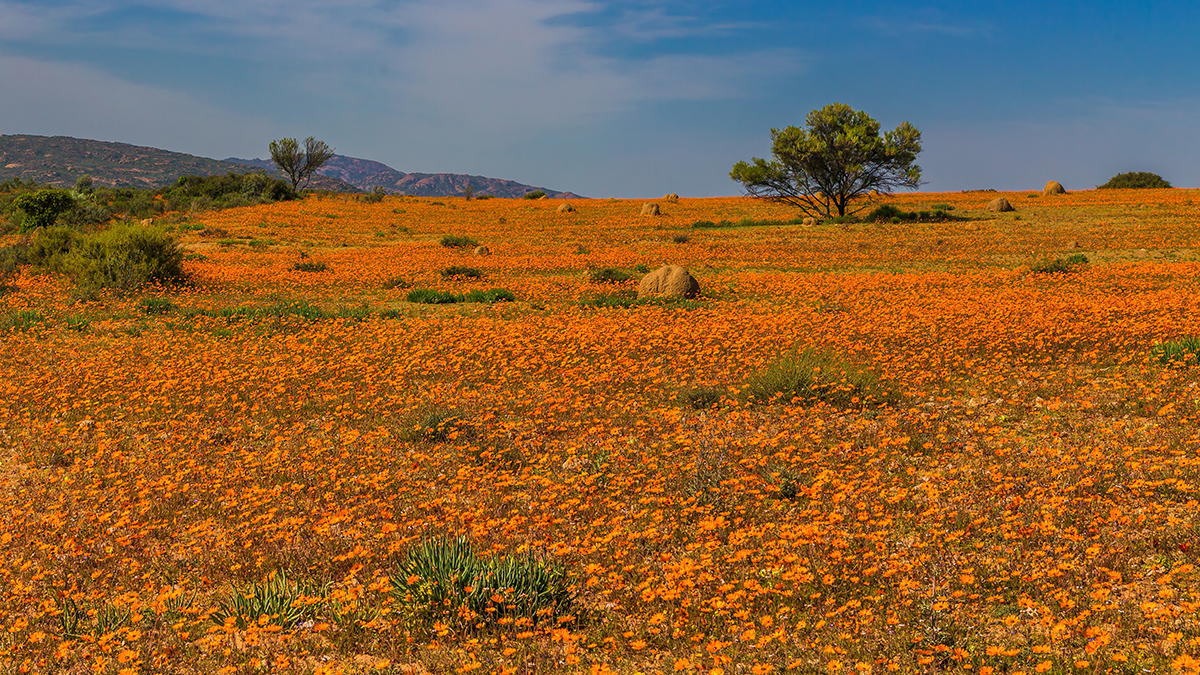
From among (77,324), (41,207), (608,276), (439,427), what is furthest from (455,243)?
(439,427)

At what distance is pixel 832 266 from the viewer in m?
28.2

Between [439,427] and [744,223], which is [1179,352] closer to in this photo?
[439,427]

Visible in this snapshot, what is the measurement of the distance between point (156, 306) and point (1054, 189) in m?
69.6

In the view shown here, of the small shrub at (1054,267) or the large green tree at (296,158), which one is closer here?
the small shrub at (1054,267)

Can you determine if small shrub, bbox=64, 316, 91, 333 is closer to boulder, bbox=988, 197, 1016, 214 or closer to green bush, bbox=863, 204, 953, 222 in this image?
green bush, bbox=863, 204, 953, 222

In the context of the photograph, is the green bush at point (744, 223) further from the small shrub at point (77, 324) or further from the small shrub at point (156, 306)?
the small shrub at point (77, 324)

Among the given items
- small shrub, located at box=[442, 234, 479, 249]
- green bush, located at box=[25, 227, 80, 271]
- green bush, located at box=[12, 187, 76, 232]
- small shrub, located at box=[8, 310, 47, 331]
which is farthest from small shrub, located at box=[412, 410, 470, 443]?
green bush, located at box=[12, 187, 76, 232]

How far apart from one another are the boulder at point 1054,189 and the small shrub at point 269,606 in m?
73.2

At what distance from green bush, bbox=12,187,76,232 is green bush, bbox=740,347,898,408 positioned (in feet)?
146

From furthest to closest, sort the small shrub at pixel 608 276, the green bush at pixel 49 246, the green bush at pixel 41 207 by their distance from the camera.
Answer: the green bush at pixel 41 207 → the green bush at pixel 49 246 → the small shrub at pixel 608 276

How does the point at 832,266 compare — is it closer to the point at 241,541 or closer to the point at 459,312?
the point at 459,312

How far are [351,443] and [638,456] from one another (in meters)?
3.58

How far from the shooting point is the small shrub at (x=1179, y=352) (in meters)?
10.9

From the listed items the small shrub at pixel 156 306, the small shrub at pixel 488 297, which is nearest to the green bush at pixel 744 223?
the small shrub at pixel 488 297
